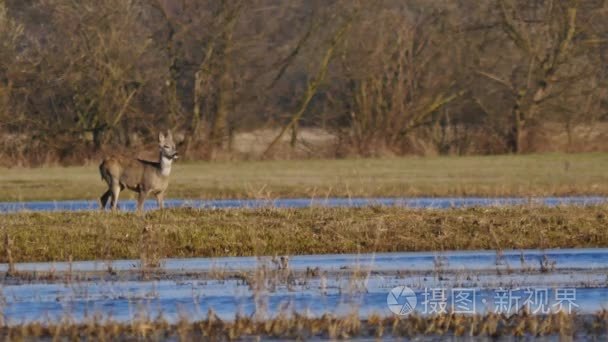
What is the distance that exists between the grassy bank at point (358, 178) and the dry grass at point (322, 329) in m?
14.3

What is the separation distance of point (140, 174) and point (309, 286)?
10.2m

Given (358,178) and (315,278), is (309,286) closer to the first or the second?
(315,278)

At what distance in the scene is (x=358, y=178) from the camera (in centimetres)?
3509

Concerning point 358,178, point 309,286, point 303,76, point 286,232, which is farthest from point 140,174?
point 303,76

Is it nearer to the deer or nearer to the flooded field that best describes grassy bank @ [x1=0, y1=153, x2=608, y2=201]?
the deer

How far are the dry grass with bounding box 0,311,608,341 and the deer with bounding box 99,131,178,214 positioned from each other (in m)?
12.6

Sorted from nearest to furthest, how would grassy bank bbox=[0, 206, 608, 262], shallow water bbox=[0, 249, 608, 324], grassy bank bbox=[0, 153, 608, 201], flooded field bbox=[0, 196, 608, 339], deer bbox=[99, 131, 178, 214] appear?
flooded field bbox=[0, 196, 608, 339]
shallow water bbox=[0, 249, 608, 324]
grassy bank bbox=[0, 206, 608, 262]
deer bbox=[99, 131, 178, 214]
grassy bank bbox=[0, 153, 608, 201]

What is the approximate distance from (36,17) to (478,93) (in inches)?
579

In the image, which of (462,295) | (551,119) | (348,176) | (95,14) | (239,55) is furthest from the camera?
(551,119)

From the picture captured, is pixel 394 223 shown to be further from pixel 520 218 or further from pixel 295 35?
pixel 295 35

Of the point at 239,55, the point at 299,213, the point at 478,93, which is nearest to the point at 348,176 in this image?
the point at 239,55

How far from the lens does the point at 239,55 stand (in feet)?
143

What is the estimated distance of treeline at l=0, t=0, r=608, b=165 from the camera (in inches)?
1649

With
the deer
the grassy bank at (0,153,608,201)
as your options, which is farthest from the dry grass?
the grassy bank at (0,153,608,201)
